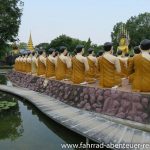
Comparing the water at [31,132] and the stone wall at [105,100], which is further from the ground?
the stone wall at [105,100]

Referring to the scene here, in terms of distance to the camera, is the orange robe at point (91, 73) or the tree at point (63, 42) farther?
the tree at point (63, 42)

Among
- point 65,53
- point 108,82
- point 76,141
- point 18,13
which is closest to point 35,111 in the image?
point 65,53

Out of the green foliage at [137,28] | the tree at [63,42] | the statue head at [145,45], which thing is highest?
the green foliage at [137,28]

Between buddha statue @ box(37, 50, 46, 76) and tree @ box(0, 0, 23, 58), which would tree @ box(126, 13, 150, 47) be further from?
buddha statue @ box(37, 50, 46, 76)

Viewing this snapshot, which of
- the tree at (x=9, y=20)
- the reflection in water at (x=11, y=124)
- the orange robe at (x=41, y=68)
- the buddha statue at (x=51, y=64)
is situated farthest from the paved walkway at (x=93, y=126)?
the tree at (x=9, y=20)

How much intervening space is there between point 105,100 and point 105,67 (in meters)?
0.93

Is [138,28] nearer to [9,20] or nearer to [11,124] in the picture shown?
[9,20]

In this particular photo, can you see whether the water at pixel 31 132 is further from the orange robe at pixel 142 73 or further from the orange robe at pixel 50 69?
the orange robe at pixel 50 69

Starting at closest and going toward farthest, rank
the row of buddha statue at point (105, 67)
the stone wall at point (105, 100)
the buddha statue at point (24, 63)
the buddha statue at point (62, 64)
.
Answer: the stone wall at point (105, 100) < the row of buddha statue at point (105, 67) < the buddha statue at point (62, 64) < the buddha statue at point (24, 63)

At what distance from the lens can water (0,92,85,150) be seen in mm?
7449

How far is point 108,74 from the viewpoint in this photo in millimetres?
9117

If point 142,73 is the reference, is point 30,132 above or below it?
below

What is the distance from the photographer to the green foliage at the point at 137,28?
58.8 metres

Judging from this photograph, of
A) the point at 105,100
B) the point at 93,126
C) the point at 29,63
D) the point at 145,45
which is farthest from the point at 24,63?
the point at 93,126
